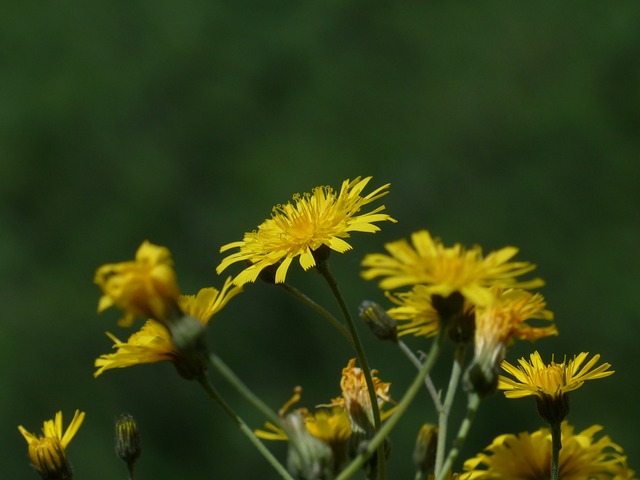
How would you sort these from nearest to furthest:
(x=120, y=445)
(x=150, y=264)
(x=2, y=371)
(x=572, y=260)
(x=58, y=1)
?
1. (x=150, y=264)
2. (x=120, y=445)
3. (x=2, y=371)
4. (x=572, y=260)
5. (x=58, y=1)

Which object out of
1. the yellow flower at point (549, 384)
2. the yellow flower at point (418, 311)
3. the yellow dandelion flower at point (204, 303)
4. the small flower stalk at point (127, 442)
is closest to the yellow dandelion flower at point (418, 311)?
the yellow flower at point (418, 311)

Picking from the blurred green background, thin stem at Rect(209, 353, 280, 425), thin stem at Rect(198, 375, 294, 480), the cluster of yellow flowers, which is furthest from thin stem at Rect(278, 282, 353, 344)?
the blurred green background

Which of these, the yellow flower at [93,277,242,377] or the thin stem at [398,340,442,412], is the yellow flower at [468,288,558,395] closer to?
the thin stem at [398,340,442,412]

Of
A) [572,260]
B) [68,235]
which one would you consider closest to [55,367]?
[68,235]

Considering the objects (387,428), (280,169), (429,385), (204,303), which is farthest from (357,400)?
(280,169)

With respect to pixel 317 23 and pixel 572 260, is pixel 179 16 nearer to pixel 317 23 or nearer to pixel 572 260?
pixel 317 23

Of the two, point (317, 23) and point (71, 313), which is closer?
point (71, 313)

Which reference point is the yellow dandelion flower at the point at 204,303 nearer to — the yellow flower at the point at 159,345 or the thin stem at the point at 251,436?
the yellow flower at the point at 159,345
